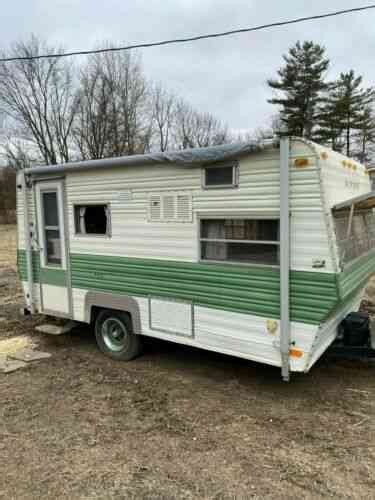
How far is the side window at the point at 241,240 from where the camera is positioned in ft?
12.4

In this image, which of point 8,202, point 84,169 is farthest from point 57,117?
point 84,169

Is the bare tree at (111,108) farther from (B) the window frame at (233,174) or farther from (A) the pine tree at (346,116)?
(B) the window frame at (233,174)

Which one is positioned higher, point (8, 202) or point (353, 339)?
point (8, 202)

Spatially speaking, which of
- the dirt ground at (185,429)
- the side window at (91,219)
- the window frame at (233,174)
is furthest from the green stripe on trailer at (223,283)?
the dirt ground at (185,429)

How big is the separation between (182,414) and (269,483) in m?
1.20

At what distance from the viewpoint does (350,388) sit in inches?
167

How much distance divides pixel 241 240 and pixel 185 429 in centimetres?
197

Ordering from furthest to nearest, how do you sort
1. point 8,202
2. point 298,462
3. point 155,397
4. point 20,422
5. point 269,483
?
1. point 8,202
2. point 155,397
3. point 20,422
4. point 298,462
5. point 269,483

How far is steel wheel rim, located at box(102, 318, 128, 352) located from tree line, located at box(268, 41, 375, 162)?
23.9 meters

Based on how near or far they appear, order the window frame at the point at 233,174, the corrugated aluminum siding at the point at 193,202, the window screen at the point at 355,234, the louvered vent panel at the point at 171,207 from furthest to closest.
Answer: the louvered vent panel at the point at 171,207
the window frame at the point at 233,174
the window screen at the point at 355,234
the corrugated aluminum siding at the point at 193,202

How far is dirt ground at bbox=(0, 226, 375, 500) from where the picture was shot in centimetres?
283

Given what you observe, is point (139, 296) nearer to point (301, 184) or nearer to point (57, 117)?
point (301, 184)

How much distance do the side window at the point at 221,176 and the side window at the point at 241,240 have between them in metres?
0.39

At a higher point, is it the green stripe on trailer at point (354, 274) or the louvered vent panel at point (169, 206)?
the louvered vent panel at point (169, 206)
